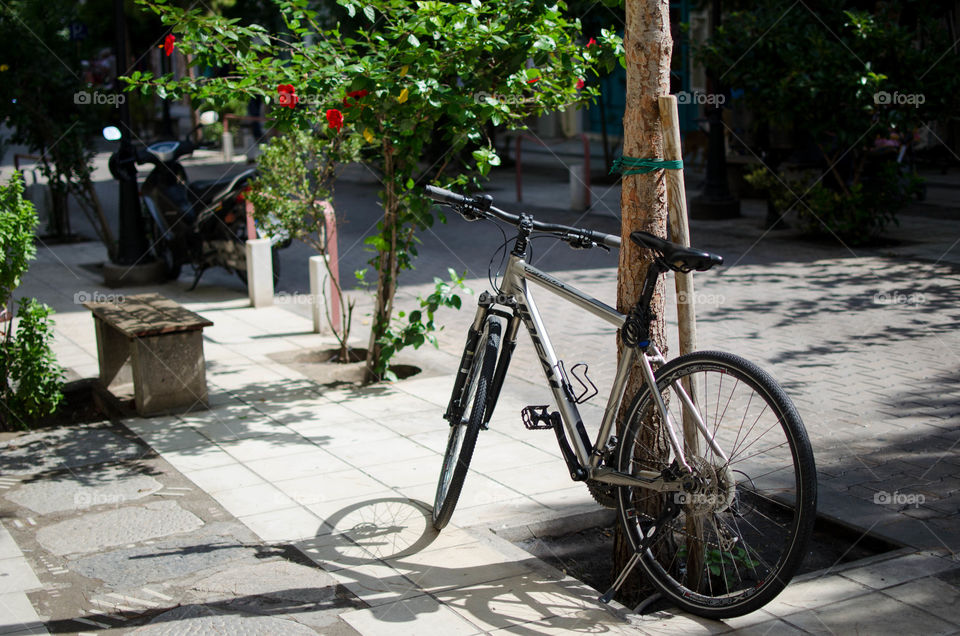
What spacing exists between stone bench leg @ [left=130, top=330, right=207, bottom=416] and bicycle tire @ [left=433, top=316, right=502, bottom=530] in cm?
252

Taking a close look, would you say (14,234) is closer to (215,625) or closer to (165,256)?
(215,625)

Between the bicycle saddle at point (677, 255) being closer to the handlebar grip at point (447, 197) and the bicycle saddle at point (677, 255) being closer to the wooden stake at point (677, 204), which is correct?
the wooden stake at point (677, 204)

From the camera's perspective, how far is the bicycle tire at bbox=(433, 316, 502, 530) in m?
4.29

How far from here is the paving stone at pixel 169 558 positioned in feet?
13.6

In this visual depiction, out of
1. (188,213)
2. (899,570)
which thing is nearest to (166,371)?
(899,570)

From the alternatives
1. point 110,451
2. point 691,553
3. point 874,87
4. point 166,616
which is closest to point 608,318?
point 691,553

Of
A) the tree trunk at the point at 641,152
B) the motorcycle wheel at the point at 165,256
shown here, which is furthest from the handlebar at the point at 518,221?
the motorcycle wheel at the point at 165,256

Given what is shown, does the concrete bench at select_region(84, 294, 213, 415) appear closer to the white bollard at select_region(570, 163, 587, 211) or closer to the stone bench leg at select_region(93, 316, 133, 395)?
the stone bench leg at select_region(93, 316, 133, 395)

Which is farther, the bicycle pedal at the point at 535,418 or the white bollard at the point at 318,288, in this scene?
the white bollard at the point at 318,288

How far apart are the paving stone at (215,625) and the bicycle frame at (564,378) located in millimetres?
1220

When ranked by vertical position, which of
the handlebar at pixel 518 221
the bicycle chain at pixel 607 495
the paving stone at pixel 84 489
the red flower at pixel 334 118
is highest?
the red flower at pixel 334 118

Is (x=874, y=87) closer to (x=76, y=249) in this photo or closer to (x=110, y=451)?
(x=110, y=451)

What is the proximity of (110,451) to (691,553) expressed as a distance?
3451 millimetres

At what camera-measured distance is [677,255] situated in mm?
3611
